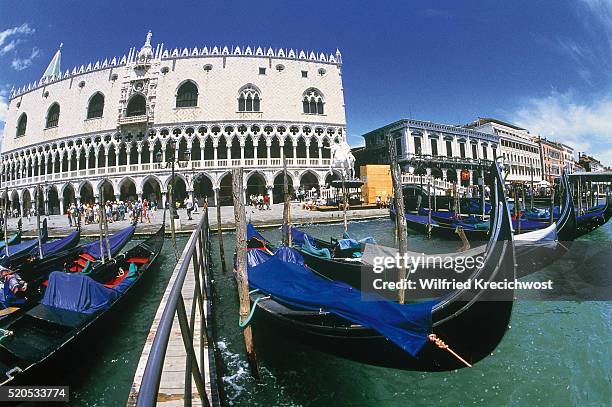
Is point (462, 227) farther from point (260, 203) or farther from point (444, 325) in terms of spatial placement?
point (260, 203)

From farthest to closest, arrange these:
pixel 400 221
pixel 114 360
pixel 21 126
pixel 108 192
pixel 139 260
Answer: pixel 21 126
pixel 108 192
pixel 139 260
pixel 400 221
pixel 114 360

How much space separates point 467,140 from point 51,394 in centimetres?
3230

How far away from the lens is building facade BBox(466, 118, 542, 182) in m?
32.9

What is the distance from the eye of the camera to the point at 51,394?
298 cm

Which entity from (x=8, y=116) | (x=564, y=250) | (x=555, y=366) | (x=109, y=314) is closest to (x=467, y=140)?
(x=564, y=250)

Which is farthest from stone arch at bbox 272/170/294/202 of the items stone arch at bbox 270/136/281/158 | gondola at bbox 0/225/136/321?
gondola at bbox 0/225/136/321

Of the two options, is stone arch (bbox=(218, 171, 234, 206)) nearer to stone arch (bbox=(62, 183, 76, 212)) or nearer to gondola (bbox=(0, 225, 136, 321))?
stone arch (bbox=(62, 183, 76, 212))

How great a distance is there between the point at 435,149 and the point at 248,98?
53.1 ft

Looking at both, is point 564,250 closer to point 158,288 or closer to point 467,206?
point 158,288

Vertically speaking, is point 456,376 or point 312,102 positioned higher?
point 312,102

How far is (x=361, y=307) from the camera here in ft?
8.68

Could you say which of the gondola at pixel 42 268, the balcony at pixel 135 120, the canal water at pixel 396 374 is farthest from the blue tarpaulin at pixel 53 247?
the balcony at pixel 135 120

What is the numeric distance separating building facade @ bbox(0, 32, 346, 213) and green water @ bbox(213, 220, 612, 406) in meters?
18.0

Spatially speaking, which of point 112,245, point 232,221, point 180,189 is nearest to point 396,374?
point 112,245
